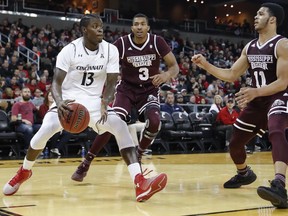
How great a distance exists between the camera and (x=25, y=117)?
9.73m

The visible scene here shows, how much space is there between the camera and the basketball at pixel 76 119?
4.36 metres

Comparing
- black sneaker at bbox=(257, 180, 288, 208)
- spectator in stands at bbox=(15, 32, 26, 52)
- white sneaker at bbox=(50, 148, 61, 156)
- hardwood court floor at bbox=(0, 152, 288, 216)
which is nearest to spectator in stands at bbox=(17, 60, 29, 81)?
spectator in stands at bbox=(15, 32, 26, 52)

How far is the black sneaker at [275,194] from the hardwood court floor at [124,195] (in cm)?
9

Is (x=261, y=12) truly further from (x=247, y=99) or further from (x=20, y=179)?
(x=20, y=179)

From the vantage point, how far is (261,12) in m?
4.74

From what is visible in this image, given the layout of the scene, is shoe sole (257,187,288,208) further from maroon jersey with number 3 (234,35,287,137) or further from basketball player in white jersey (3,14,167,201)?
basketball player in white jersey (3,14,167,201)

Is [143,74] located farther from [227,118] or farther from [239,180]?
[227,118]

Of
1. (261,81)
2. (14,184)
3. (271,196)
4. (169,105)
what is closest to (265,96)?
(261,81)

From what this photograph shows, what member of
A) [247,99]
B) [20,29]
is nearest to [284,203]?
[247,99]

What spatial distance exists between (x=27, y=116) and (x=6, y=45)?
630cm

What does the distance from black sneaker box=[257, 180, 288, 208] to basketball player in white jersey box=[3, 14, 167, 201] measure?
1.10m

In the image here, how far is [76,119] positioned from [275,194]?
1776 millimetres

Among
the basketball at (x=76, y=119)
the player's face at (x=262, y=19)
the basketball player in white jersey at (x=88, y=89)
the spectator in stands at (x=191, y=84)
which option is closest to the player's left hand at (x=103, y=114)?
the basketball player in white jersey at (x=88, y=89)

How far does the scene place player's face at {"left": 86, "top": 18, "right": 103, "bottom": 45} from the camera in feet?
15.7
